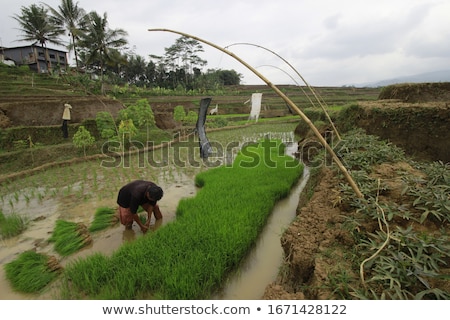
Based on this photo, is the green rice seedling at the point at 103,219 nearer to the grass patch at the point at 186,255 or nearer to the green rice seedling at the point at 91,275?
the grass patch at the point at 186,255

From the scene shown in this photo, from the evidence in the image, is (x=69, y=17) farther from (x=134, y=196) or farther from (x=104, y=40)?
(x=134, y=196)

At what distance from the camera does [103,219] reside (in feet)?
11.6

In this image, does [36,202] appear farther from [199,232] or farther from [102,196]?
[199,232]

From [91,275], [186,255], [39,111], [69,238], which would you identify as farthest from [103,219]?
[39,111]

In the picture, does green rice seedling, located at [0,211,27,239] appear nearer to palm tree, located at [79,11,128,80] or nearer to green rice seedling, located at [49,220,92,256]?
green rice seedling, located at [49,220,92,256]

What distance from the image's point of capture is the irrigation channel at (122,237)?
7.59 ft

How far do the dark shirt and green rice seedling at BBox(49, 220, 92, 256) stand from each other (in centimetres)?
65

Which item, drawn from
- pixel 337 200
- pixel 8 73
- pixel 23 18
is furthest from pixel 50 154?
pixel 23 18

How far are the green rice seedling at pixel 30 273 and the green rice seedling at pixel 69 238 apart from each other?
0.33 m

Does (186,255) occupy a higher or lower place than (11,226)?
higher

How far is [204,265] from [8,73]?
71.7 ft

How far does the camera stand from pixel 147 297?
208 centimetres

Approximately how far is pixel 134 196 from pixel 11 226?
6.81 feet

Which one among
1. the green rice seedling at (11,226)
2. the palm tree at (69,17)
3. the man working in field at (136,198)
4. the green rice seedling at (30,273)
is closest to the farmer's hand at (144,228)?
the man working in field at (136,198)
